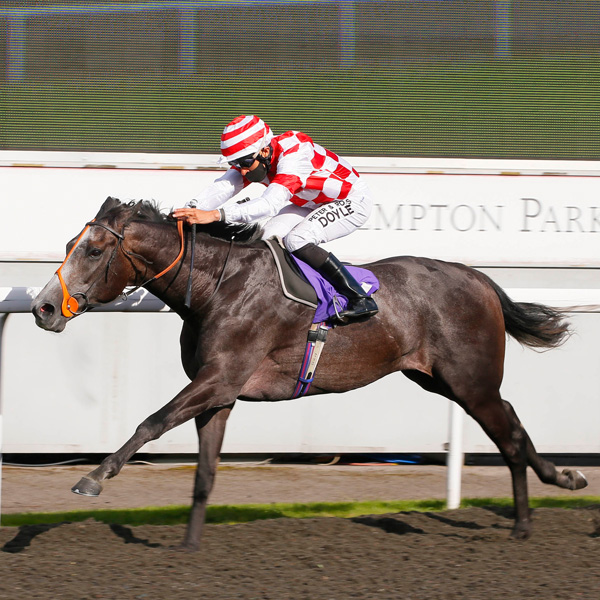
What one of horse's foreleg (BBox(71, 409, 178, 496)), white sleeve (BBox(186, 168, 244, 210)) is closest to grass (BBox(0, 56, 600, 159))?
white sleeve (BBox(186, 168, 244, 210))

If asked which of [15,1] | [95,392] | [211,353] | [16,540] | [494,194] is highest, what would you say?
[15,1]

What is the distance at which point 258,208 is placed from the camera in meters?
3.81

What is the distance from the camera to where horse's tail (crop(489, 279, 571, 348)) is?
4496 mm

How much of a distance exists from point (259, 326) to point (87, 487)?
99 cm

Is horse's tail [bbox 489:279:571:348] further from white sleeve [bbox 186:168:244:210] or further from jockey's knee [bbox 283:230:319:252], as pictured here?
white sleeve [bbox 186:168:244:210]

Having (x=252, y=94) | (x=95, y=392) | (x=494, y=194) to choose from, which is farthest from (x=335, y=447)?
(x=252, y=94)

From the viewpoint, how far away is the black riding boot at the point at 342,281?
3.96 meters

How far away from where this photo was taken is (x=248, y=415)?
575 cm

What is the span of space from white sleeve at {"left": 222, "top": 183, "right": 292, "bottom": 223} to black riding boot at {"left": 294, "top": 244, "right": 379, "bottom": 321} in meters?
0.26

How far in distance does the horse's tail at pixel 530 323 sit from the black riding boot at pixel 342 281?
0.82 meters

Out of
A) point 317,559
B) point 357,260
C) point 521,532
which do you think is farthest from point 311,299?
point 357,260

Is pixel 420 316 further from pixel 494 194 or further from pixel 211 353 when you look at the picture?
pixel 494 194

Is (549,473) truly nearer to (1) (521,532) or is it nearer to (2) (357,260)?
(1) (521,532)

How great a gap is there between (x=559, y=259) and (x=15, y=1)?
372 centimetres
